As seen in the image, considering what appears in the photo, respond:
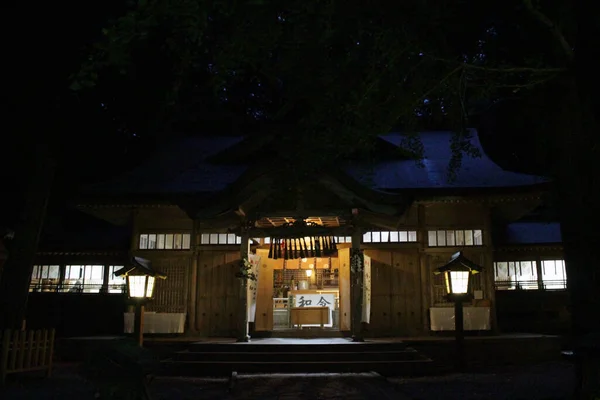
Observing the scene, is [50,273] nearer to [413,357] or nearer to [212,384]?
[212,384]

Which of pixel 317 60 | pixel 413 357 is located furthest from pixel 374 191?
pixel 317 60

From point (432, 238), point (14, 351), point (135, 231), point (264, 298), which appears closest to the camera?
point (14, 351)

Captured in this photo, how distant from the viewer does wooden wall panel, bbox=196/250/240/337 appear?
16.0 metres

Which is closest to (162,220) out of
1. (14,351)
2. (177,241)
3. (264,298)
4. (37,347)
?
(177,241)

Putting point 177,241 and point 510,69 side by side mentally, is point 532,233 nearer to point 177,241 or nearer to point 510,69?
point 177,241

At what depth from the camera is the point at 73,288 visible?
18.4 m

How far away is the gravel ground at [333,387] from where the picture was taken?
29.3 ft

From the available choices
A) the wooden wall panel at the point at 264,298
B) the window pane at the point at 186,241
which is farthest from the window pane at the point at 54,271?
the wooden wall panel at the point at 264,298

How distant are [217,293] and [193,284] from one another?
31.7 inches

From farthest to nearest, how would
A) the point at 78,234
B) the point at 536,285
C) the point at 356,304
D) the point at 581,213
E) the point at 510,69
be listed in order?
the point at 78,234
the point at 536,285
the point at 356,304
the point at 581,213
the point at 510,69

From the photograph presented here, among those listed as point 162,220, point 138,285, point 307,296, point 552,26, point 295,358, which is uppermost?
point 552,26

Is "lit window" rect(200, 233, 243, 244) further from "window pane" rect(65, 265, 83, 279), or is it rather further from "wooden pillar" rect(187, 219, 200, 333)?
"window pane" rect(65, 265, 83, 279)

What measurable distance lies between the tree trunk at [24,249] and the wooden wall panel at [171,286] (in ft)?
13.7

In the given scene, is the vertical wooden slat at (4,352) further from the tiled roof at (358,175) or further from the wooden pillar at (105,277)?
the wooden pillar at (105,277)
